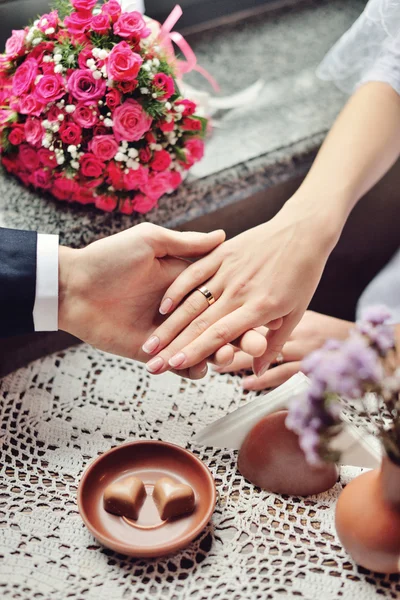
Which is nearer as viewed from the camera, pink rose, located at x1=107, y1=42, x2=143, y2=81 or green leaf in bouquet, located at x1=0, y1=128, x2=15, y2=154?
pink rose, located at x1=107, y1=42, x2=143, y2=81

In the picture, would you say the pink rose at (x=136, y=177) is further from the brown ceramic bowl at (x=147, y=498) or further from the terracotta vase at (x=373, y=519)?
the terracotta vase at (x=373, y=519)

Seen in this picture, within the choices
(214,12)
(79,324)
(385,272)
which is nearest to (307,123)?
(385,272)

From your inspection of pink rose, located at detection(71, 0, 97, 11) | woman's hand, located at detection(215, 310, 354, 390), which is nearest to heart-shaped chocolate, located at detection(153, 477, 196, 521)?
woman's hand, located at detection(215, 310, 354, 390)

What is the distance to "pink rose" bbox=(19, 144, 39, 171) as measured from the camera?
134cm

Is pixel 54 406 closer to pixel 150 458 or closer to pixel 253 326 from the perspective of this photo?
pixel 150 458

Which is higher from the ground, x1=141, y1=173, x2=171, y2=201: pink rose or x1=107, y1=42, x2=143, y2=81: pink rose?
x1=107, y1=42, x2=143, y2=81: pink rose

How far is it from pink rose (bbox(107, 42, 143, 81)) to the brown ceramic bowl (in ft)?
2.31

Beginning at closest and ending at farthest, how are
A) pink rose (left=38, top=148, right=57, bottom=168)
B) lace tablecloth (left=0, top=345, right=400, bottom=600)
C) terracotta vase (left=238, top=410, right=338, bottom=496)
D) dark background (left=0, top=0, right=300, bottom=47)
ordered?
lace tablecloth (left=0, top=345, right=400, bottom=600) → terracotta vase (left=238, top=410, right=338, bottom=496) → pink rose (left=38, top=148, right=57, bottom=168) → dark background (left=0, top=0, right=300, bottom=47)

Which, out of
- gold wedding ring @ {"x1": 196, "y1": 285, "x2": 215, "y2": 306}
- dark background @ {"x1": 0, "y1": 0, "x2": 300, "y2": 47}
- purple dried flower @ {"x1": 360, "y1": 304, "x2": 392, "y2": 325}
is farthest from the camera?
dark background @ {"x1": 0, "y1": 0, "x2": 300, "y2": 47}

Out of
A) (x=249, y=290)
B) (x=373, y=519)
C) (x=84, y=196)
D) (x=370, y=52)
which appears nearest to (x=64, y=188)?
(x=84, y=196)

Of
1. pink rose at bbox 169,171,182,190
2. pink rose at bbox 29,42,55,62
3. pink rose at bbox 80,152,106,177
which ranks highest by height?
pink rose at bbox 29,42,55,62

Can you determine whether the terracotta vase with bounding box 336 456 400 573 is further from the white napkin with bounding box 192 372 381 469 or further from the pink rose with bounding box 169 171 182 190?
the pink rose with bounding box 169 171 182 190

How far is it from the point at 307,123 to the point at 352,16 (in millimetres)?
667

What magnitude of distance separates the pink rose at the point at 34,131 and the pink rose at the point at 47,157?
2cm
